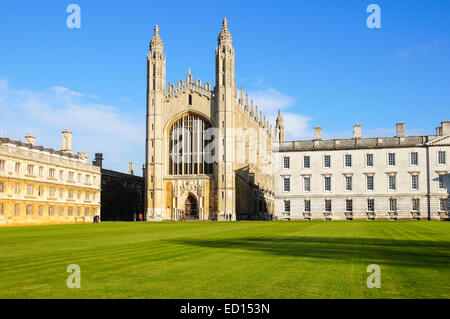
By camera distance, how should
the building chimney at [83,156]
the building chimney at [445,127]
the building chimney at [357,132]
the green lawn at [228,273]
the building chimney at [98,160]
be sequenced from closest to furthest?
the green lawn at [228,273] < the building chimney at [445,127] < the building chimney at [357,132] < the building chimney at [83,156] < the building chimney at [98,160]

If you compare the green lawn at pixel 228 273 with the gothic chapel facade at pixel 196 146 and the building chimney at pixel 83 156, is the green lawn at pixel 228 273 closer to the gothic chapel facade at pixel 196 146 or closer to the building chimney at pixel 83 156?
the gothic chapel facade at pixel 196 146

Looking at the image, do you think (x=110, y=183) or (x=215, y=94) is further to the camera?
(x=110, y=183)

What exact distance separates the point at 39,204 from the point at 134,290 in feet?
147

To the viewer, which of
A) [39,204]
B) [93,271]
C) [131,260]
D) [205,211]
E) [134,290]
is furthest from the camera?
[205,211]

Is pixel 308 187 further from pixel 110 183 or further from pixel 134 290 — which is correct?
pixel 134 290

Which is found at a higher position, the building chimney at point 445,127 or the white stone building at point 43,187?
the building chimney at point 445,127

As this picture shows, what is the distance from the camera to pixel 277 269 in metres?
10.9

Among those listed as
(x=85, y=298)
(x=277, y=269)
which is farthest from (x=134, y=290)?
(x=277, y=269)

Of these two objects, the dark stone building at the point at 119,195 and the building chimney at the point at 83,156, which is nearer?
the dark stone building at the point at 119,195

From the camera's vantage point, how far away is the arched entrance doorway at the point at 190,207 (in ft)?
206

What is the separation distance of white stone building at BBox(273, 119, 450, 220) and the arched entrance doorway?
438 inches

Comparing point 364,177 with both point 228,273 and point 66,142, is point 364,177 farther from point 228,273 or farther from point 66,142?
point 228,273

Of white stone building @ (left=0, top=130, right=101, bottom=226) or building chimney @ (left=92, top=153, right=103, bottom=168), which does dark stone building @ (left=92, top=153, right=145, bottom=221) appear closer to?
building chimney @ (left=92, top=153, right=103, bottom=168)

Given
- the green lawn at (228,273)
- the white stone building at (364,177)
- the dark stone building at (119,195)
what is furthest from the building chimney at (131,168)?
the green lawn at (228,273)
